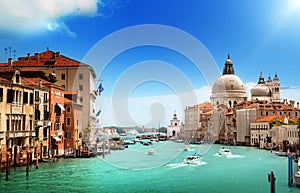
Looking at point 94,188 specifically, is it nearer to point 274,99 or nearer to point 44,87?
point 44,87

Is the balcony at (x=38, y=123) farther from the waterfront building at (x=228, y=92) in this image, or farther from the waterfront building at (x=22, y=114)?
the waterfront building at (x=228, y=92)

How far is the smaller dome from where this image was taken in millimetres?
49969

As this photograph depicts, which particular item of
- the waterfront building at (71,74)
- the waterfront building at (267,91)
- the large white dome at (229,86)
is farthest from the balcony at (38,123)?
the large white dome at (229,86)

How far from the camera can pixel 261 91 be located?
5016cm

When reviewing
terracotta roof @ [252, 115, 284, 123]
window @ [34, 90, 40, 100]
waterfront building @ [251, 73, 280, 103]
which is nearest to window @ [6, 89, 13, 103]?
window @ [34, 90, 40, 100]

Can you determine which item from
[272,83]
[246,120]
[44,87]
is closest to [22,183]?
[44,87]

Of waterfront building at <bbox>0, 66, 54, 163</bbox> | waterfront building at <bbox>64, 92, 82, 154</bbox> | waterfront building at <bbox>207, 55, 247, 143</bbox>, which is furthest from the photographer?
waterfront building at <bbox>207, 55, 247, 143</bbox>

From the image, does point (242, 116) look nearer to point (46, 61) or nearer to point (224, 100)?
point (224, 100)

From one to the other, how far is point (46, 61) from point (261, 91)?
3269cm

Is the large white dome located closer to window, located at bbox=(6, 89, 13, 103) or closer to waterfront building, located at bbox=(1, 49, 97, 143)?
waterfront building, located at bbox=(1, 49, 97, 143)

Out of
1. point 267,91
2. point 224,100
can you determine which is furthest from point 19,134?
point 224,100

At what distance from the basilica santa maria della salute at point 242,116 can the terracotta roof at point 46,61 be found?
15446mm

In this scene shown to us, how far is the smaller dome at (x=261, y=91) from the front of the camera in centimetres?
4997

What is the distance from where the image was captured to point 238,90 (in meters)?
53.9
